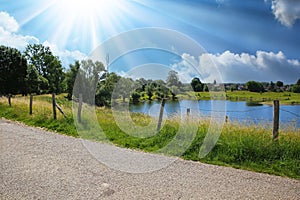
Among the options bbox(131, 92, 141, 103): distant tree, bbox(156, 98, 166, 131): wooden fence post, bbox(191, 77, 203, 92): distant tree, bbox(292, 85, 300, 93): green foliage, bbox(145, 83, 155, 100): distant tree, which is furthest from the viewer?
bbox(292, 85, 300, 93): green foliage

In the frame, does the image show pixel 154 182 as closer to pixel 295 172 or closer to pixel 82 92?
pixel 295 172

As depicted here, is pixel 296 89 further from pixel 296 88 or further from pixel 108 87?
pixel 108 87

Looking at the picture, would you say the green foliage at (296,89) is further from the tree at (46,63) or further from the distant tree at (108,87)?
the tree at (46,63)

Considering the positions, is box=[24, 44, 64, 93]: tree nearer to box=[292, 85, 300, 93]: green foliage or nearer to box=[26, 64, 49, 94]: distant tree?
box=[26, 64, 49, 94]: distant tree

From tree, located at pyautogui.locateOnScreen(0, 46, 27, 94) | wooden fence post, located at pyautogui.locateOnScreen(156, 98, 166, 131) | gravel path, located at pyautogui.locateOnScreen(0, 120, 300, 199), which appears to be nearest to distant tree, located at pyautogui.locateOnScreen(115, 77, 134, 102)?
gravel path, located at pyautogui.locateOnScreen(0, 120, 300, 199)

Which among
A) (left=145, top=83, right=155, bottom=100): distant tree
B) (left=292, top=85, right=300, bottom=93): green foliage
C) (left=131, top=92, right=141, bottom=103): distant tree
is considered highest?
(left=292, top=85, right=300, bottom=93): green foliage

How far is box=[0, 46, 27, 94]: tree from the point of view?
33.8 meters

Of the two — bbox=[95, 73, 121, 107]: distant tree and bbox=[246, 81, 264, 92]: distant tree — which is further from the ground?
bbox=[246, 81, 264, 92]: distant tree

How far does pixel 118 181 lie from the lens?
4453mm

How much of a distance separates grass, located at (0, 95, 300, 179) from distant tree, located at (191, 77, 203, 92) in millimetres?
1651

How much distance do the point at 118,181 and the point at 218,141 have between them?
11.1 feet

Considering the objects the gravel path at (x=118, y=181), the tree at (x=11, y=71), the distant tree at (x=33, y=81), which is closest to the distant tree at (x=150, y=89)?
the gravel path at (x=118, y=181)

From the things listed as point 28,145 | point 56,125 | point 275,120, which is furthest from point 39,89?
point 275,120

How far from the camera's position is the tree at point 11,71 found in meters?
33.8
